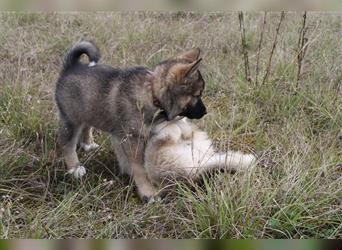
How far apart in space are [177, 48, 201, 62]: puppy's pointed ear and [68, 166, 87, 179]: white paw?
0.67m

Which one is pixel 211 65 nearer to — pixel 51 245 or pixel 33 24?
pixel 33 24

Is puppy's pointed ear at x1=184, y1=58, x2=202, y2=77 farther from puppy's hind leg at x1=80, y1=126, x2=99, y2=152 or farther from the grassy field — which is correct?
puppy's hind leg at x1=80, y1=126, x2=99, y2=152

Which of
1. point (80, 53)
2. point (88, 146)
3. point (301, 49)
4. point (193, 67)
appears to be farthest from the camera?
point (88, 146)

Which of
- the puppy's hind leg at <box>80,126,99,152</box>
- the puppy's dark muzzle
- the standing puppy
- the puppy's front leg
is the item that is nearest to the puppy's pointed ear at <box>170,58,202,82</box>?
the standing puppy

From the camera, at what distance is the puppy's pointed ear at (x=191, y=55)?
2.33m

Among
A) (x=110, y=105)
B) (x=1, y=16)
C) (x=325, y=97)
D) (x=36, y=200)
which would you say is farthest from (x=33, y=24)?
(x=325, y=97)

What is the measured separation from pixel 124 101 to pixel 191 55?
39 centimetres

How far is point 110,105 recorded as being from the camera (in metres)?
2.52

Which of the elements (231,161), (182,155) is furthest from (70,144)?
(231,161)

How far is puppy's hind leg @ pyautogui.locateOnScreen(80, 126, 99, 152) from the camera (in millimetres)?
2580

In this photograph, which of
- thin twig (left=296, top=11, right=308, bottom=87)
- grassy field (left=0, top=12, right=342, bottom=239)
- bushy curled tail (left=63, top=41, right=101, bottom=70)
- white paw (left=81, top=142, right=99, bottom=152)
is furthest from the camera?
white paw (left=81, top=142, right=99, bottom=152)

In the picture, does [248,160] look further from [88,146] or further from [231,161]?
[88,146]

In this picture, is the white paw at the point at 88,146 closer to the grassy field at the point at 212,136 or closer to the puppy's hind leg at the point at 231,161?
the grassy field at the point at 212,136

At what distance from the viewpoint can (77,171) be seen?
243 cm
